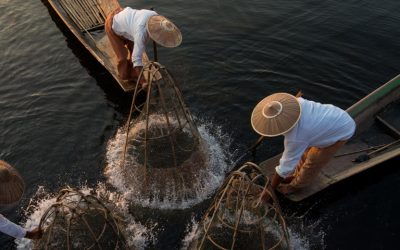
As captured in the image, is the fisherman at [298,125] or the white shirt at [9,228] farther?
the fisherman at [298,125]

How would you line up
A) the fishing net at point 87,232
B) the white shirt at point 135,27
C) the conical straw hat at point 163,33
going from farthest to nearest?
1. the white shirt at point 135,27
2. the conical straw hat at point 163,33
3. the fishing net at point 87,232

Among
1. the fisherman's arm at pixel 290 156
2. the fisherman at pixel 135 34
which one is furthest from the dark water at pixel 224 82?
the fisherman's arm at pixel 290 156

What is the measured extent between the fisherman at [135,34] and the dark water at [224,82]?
1098mm

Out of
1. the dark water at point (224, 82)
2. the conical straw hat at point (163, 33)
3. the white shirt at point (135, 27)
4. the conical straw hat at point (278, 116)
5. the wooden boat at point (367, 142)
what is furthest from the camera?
the white shirt at point (135, 27)

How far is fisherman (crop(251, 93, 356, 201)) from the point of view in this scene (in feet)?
15.8

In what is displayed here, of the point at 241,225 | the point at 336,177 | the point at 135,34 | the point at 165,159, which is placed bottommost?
the point at 336,177

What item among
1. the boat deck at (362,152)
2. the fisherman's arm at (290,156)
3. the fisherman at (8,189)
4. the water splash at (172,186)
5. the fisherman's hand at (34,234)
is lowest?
the boat deck at (362,152)

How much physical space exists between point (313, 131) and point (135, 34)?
378 centimetres

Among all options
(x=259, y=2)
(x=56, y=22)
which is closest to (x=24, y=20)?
(x=56, y=22)

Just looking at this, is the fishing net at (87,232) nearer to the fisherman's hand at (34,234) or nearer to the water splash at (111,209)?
the fisherman's hand at (34,234)

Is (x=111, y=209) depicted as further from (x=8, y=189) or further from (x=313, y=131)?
(x=313, y=131)

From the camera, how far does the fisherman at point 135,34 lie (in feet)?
21.0

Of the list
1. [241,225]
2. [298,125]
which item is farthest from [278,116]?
[241,225]

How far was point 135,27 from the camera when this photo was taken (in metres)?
6.98
